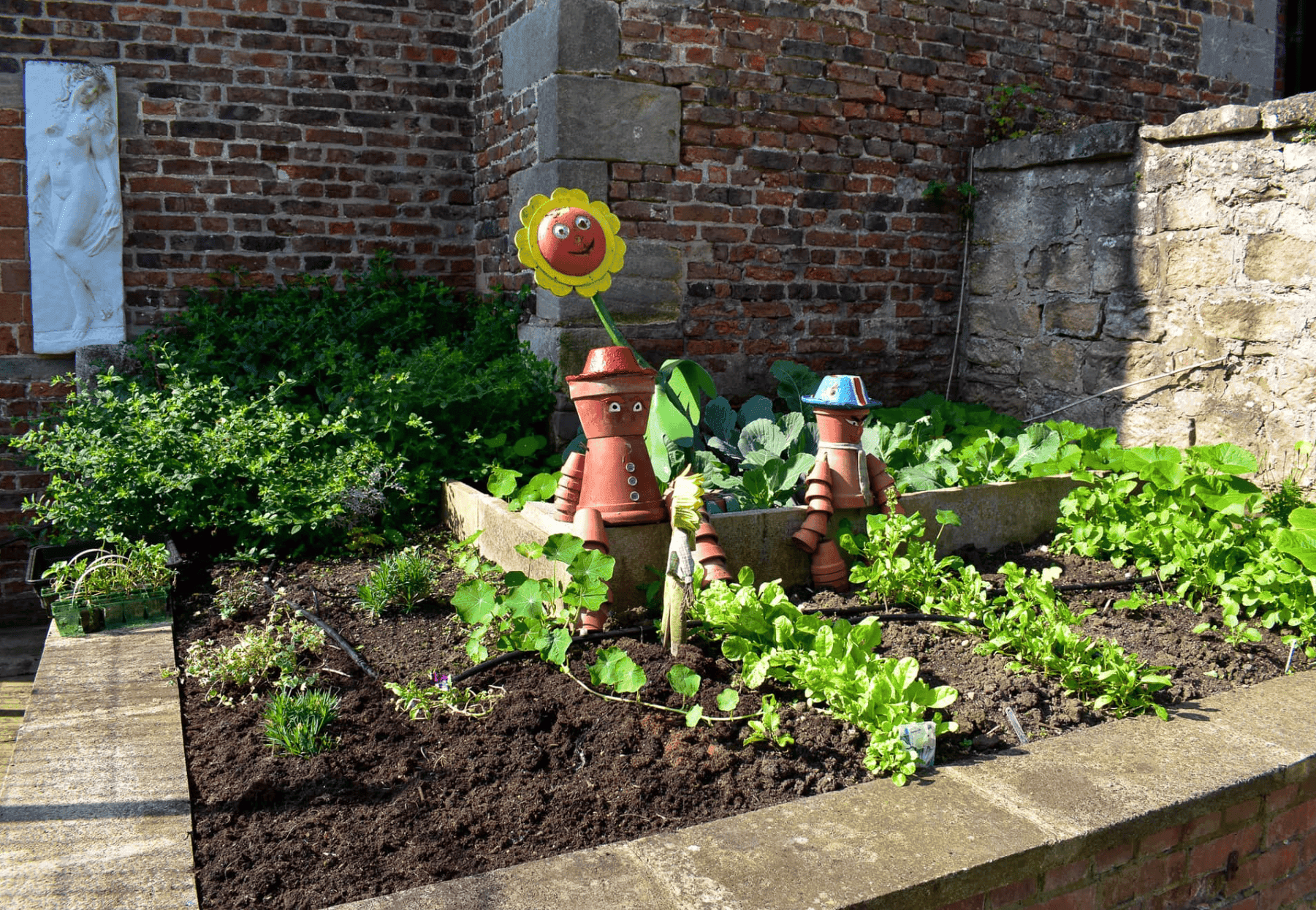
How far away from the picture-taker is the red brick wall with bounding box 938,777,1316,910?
2.12m

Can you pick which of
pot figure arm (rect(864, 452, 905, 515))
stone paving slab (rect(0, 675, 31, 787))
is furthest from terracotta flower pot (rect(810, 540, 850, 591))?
stone paving slab (rect(0, 675, 31, 787))

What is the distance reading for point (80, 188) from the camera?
4.88 m

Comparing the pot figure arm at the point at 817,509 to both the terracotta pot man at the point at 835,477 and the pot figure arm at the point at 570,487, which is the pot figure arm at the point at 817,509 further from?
the pot figure arm at the point at 570,487

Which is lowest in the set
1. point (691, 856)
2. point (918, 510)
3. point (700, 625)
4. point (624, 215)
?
point (691, 856)

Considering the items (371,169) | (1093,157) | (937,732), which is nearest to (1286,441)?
(1093,157)

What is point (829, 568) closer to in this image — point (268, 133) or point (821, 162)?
point (821, 162)

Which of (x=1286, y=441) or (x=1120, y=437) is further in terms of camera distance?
(x=1120, y=437)

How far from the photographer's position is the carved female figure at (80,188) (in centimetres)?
482

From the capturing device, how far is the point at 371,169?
5.48 meters

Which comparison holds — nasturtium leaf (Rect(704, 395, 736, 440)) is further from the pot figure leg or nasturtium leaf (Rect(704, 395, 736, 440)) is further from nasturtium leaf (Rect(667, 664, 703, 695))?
nasturtium leaf (Rect(667, 664, 703, 695))

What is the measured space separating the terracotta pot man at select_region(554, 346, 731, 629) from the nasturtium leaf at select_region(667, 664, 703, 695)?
61 cm

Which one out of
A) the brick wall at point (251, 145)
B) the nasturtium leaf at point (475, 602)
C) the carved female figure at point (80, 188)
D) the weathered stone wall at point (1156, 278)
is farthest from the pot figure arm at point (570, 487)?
the carved female figure at point (80, 188)

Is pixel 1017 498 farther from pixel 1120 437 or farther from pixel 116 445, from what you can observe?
pixel 116 445

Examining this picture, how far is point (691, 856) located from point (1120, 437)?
3.79m
